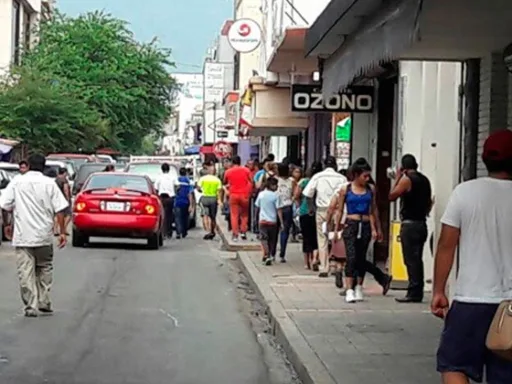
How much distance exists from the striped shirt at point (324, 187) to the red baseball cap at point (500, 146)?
1088cm

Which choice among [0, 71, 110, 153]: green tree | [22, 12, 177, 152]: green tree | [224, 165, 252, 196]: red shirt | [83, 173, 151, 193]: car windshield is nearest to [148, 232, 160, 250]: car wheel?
[83, 173, 151, 193]: car windshield

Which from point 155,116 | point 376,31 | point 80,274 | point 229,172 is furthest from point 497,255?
point 155,116

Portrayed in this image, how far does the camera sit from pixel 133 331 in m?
13.3

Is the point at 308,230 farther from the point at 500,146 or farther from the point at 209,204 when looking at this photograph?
the point at 500,146

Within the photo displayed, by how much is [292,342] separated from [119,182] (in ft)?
46.0

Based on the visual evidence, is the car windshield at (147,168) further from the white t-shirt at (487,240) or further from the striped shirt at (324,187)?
the white t-shirt at (487,240)

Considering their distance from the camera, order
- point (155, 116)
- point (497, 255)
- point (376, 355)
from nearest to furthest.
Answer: point (497, 255) → point (376, 355) → point (155, 116)

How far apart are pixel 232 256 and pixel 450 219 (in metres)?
17.5

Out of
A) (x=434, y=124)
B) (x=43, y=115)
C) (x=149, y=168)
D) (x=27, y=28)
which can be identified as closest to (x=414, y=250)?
(x=434, y=124)

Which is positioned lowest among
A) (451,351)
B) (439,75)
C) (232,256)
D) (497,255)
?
(232,256)

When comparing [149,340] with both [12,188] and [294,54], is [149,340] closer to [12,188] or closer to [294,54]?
[12,188]

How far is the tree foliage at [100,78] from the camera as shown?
187 feet

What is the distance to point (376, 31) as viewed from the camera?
9.87 m

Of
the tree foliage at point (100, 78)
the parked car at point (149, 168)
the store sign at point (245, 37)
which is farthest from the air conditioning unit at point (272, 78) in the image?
the tree foliage at point (100, 78)
